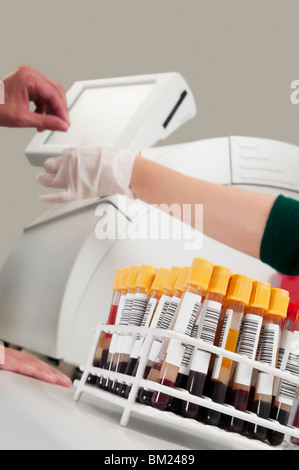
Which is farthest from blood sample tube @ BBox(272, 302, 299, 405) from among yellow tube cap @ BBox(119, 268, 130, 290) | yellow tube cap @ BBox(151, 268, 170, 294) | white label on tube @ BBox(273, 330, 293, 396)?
yellow tube cap @ BBox(119, 268, 130, 290)

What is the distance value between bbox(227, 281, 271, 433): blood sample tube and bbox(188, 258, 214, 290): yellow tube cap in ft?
0.28

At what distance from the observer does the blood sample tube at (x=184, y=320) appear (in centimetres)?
76

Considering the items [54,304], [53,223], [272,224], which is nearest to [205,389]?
[272,224]

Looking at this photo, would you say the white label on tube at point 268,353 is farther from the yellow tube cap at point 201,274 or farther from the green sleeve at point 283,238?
the green sleeve at point 283,238

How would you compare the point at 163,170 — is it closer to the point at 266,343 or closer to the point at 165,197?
the point at 165,197

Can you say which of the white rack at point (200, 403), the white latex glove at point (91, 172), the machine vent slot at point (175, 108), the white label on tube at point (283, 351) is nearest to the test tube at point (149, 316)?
the white rack at point (200, 403)

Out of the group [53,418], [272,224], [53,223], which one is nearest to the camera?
[53,418]

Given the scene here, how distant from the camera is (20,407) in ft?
2.39

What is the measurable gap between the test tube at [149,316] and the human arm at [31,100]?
1.00 m

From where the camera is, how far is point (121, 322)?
1016 mm

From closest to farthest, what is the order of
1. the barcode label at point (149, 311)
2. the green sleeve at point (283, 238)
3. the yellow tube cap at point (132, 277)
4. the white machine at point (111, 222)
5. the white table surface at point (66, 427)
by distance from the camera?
1. the white table surface at point (66, 427)
2. the barcode label at point (149, 311)
3. the yellow tube cap at point (132, 277)
4. the green sleeve at point (283, 238)
5. the white machine at point (111, 222)

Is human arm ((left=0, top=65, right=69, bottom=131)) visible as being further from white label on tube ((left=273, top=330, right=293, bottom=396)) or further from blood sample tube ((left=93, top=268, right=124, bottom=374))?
white label on tube ((left=273, top=330, right=293, bottom=396))

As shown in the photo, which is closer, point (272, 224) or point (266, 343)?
point (266, 343)
